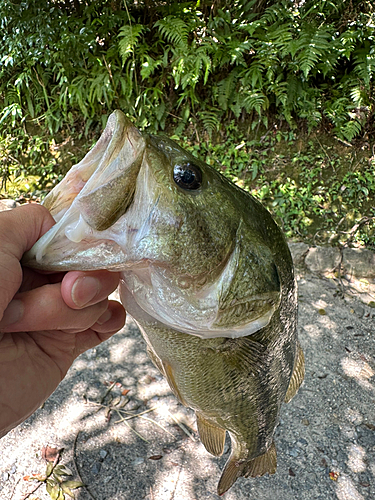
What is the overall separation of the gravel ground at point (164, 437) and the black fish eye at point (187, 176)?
2.31 metres

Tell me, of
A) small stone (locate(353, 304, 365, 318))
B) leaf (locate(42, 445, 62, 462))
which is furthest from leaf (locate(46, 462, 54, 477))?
small stone (locate(353, 304, 365, 318))

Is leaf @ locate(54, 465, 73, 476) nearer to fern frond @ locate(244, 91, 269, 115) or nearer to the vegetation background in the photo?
the vegetation background

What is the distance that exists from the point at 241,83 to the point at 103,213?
184 inches

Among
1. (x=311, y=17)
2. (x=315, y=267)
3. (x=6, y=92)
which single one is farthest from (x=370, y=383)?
(x=6, y=92)

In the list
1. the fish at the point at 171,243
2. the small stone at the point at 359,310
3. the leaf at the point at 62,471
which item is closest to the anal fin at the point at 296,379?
the fish at the point at 171,243

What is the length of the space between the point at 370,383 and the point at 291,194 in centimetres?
259

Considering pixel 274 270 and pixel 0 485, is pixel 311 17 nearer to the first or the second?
pixel 274 270

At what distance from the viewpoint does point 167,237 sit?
0.96 meters

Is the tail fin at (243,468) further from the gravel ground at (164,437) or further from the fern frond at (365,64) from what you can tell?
the fern frond at (365,64)

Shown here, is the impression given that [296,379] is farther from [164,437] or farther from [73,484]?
[73,484]

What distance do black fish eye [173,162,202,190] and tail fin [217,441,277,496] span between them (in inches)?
56.2

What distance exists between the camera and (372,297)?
4.34 metres

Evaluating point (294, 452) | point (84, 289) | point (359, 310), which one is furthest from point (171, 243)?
point (359, 310)

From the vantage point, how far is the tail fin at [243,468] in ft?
5.75
